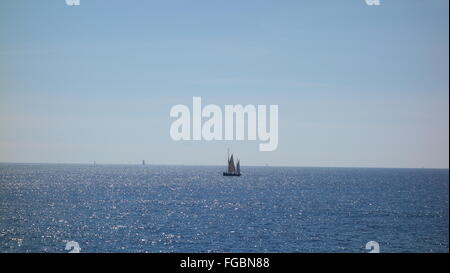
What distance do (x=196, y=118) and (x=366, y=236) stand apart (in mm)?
53018

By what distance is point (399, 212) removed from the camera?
329ft

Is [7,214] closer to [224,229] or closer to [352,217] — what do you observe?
[224,229]

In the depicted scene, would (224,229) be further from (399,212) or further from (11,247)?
(399,212)

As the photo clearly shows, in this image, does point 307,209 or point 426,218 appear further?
point 307,209
